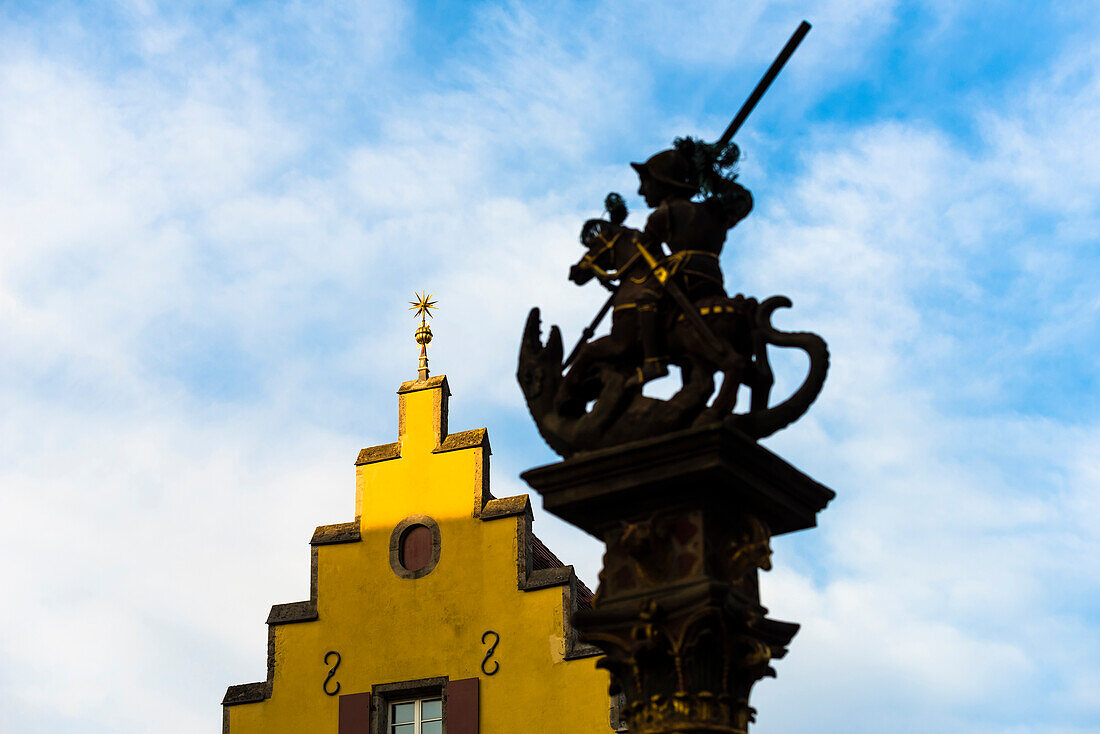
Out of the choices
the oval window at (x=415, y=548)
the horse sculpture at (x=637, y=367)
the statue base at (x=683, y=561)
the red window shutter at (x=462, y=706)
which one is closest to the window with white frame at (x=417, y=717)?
the red window shutter at (x=462, y=706)

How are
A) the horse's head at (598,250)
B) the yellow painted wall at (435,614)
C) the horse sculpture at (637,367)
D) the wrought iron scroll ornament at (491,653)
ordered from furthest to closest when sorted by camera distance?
1. the wrought iron scroll ornament at (491,653)
2. the yellow painted wall at (435,614)
3. the horse's head at (598,250)
4. the horse sculpture at (637,367)

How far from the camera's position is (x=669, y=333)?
7.25 m

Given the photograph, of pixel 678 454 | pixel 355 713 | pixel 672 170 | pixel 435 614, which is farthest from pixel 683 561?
pixel 355 713

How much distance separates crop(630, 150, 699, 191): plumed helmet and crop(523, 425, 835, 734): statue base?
1.55m

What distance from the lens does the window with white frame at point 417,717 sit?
1520 cm

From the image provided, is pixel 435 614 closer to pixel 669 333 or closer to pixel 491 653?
pixel 491 653

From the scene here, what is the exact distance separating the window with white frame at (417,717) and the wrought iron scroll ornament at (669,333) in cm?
839

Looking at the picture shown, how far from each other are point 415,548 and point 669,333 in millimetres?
9280

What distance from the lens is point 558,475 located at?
7008mm

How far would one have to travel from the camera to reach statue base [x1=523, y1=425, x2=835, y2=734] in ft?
21.4

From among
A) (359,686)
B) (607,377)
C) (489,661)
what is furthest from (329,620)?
(607,377)

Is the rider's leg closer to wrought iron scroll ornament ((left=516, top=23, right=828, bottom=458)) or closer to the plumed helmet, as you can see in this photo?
wrought iron scroll ornament ((left=516, top=23, right=828, bottom=458))

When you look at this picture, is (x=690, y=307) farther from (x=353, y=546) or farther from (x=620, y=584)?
(x=353, y=546)

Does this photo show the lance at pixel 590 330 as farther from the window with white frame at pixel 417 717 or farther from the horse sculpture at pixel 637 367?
the window with white frame at pixel 417 717
